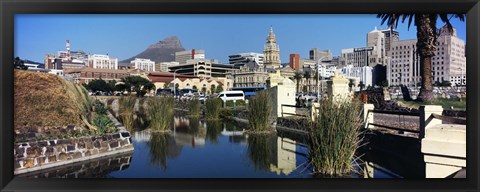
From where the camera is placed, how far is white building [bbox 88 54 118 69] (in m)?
5.48

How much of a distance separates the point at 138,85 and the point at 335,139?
634cm

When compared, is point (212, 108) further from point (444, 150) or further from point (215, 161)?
point (444, 150)

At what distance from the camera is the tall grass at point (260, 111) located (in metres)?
7.32

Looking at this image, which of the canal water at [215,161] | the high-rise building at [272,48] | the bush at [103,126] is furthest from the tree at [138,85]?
the high-rise building at [272,48]

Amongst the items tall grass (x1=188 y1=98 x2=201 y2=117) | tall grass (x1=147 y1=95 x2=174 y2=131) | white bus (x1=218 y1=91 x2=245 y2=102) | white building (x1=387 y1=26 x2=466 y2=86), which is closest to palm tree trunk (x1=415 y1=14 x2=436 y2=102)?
white building (x1=387 y1=26 x2=466 y2=86)

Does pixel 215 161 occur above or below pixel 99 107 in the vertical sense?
below

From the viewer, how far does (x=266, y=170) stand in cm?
462

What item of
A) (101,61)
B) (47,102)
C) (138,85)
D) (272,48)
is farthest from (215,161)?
(138,85)

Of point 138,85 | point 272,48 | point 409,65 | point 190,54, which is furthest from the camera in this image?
point 138,85

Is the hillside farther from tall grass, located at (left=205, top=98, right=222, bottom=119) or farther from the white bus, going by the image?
the white bus

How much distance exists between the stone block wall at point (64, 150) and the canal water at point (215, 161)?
127 mm

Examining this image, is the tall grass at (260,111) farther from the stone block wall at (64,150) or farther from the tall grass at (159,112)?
the stone block wall at (64,150)

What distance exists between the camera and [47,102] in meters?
5.49

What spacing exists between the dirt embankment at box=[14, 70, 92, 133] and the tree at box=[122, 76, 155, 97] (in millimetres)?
2270
